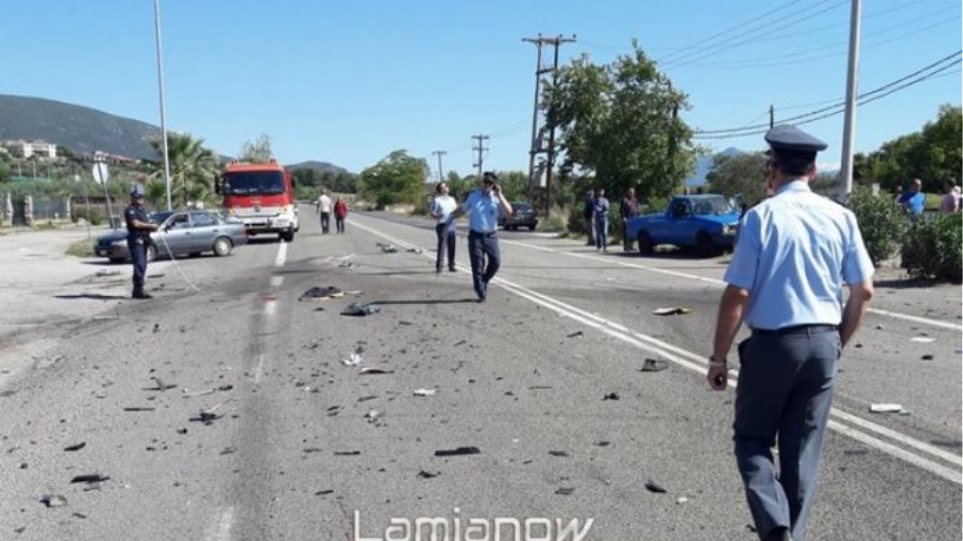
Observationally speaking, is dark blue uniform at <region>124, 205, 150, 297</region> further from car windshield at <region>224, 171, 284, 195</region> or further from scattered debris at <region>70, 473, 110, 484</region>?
car windshield at <region>224, 171, 284, 195</region>

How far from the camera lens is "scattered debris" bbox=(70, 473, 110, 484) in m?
5.65

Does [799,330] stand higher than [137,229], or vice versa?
[799,330]

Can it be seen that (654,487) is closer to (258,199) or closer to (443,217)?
(443,217)

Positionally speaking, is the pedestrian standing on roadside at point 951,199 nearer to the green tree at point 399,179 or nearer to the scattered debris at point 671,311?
the scattered debris at point 671,311

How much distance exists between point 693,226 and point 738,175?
4080 cm

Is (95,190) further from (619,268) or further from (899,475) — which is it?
(899,475)

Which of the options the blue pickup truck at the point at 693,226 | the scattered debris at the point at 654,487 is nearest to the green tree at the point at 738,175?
the blue pickup truck at the point at 693,226

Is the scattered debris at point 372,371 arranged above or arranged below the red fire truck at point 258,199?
below

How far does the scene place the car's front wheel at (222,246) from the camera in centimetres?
2767

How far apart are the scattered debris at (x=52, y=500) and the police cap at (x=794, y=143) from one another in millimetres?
4211

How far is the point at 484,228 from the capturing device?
13.5 meters

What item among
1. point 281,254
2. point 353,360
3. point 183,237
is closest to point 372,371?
point 353,360

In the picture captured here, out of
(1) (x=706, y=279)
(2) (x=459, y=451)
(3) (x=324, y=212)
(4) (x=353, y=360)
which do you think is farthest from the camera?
Result: (3) (x=324, y=212)

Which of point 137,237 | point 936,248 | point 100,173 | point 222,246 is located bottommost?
point 222,246
